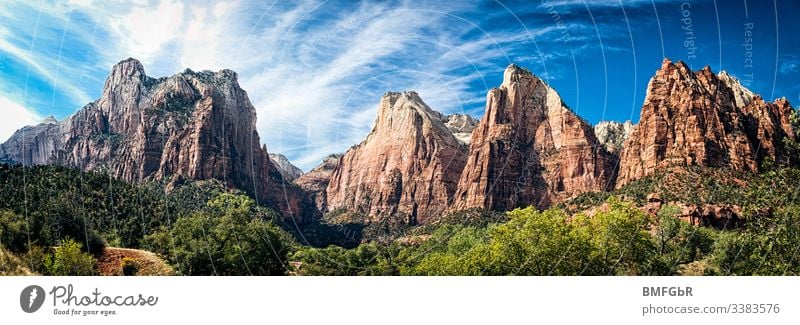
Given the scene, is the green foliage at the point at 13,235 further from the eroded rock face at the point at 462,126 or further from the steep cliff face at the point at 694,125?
the eroded rock face at the point at 462,126

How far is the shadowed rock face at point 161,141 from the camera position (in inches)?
2943

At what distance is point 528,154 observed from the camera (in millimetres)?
111188

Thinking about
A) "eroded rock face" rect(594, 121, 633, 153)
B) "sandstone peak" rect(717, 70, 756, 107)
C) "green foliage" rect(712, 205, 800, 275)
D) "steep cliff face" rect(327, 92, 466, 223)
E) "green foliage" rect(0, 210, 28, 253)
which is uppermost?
"eroded rock face" rect(594, 121, 633, 153)

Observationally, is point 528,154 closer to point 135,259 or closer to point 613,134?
point 613,134

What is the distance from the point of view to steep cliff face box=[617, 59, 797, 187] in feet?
236

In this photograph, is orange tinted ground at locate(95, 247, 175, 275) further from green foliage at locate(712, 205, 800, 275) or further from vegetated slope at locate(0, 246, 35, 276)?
green foliage at locate(712, 205, 800, 275)

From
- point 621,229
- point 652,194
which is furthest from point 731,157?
point 621,229

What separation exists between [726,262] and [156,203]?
184ft

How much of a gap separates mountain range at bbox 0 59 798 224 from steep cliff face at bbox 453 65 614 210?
27cm

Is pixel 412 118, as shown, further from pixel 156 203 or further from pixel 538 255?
pixel 538 255

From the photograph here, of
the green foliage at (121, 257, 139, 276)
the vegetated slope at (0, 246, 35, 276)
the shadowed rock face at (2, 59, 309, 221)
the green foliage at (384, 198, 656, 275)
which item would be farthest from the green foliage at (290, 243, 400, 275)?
the shadowed rock face at (2, 59, 309, 221)

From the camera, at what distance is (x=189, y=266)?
29453 millimetres

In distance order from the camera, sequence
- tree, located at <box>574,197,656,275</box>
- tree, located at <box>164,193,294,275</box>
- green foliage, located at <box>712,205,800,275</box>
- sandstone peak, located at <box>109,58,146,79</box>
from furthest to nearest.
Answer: sandstone peak, located at <box>109,58,146,79</box>, tree, located at <box>164,193,294,275</box>, tree, located at <box>574,197,656,275</box>, green foliage, located at <box>712,205,800,275</box>
